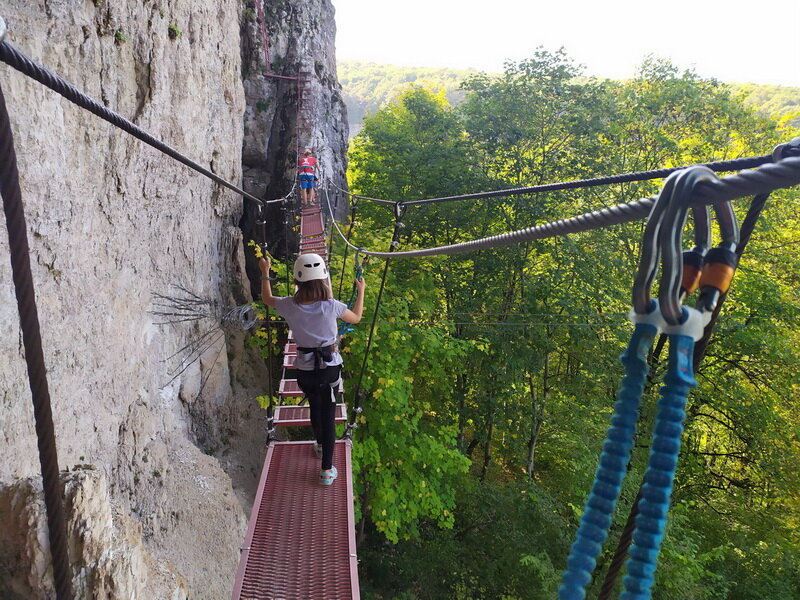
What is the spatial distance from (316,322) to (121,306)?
170 centimetres

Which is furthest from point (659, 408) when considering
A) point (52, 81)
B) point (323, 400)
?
point (323, 400)

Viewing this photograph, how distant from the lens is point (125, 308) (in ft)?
12.6

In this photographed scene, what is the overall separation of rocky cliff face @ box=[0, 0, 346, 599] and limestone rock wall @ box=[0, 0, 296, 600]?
0.01 m

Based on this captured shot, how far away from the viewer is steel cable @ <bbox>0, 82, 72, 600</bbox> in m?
0.72

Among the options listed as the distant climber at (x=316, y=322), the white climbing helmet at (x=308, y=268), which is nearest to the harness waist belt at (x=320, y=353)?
the distant climber at (x=316, y=322)

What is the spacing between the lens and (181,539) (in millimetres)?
4531

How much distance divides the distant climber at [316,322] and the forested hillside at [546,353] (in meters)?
4.38

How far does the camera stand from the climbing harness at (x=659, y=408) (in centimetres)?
68

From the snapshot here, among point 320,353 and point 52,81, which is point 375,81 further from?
point 52,81

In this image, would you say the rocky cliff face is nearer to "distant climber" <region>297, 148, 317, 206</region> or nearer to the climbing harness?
the climbing harness

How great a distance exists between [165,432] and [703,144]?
A: 38.4ft

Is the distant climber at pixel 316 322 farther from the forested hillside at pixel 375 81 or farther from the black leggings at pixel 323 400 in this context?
the forested hillside at pixel 375 81

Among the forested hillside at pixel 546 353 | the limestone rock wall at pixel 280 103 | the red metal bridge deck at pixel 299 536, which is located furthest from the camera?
Result: the limestone rock wall at pixel 280 103

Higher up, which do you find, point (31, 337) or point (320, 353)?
point (31, 337)
